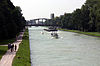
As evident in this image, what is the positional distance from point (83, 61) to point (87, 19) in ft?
292

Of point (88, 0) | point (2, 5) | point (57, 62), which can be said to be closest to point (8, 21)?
point (2, 5)

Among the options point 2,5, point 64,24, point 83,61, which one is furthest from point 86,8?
point 83,61

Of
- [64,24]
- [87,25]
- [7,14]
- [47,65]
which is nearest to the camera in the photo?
[47,65]

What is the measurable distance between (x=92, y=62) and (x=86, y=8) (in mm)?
93849

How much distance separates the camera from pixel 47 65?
29.1 meters

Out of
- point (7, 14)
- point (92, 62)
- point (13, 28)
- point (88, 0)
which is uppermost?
point (88, 0)

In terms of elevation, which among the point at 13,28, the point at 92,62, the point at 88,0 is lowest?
the point at 92,62

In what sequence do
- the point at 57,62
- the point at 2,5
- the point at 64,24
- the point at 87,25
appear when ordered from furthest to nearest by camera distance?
the point at 64,24 < the point at 87,25 < the point at 2,5 < the point at 57,62

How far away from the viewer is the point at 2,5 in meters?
60.3

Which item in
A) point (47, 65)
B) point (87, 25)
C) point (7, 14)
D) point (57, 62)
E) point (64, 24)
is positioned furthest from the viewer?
point (64, 24)

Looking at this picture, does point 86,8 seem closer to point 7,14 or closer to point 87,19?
point 87,19

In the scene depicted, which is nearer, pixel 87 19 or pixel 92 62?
pixel 92 62

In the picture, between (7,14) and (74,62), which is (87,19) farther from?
(74,62)

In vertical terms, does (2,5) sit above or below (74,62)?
above
